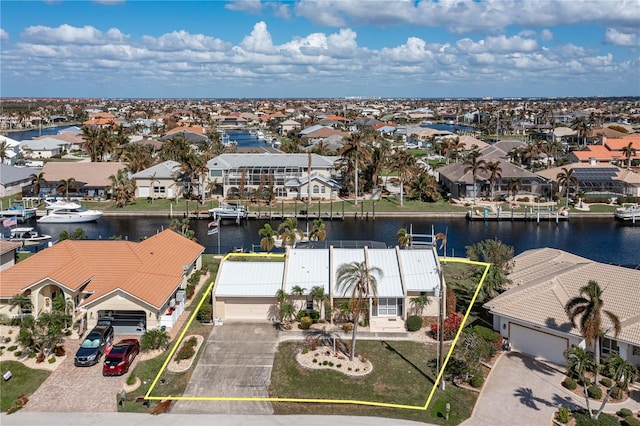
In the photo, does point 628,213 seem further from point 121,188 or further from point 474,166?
point 121,188

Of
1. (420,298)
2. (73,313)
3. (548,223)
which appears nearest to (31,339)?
(73,313)

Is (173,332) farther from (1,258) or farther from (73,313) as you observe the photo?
(1,258)

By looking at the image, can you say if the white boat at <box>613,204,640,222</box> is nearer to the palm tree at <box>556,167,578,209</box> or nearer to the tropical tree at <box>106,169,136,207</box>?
the palm tree at <box>556,167,578,209</box>

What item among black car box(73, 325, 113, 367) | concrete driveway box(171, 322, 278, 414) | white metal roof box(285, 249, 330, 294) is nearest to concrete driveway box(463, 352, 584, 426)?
concrete driveway box(171, 322, 278, 414)

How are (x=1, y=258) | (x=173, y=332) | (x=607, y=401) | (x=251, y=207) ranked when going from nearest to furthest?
(x=607, y=401), (x=173, y=332), (x=1, y=258), (x=251, y=207)

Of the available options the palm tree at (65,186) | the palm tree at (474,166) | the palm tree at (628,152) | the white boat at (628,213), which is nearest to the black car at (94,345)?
the palm tree at (65,186)

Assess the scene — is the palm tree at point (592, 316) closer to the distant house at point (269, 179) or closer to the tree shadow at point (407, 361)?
the tree shadow at point (407, 361)
